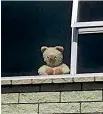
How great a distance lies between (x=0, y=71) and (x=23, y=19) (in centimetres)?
59

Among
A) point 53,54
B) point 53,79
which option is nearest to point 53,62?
point 53,54

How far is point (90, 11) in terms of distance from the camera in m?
7.88

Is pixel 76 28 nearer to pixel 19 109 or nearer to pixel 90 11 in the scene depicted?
pixel 90 11

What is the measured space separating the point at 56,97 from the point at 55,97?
0.01 m

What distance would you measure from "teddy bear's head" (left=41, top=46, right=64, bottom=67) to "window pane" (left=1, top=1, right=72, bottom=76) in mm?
53

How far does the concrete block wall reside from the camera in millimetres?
7758

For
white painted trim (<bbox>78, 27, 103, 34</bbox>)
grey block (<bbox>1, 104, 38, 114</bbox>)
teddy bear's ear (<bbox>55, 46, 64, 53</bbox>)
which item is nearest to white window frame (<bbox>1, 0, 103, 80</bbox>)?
white painted trim (<bbox>78, 27, 103, 34</bbox>)

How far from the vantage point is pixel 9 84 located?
7750 mm

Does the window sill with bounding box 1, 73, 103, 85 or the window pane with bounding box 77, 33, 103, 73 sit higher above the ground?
the window pane with bounding box 77, 33, 103, 73

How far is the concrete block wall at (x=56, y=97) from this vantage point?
7.76 meters

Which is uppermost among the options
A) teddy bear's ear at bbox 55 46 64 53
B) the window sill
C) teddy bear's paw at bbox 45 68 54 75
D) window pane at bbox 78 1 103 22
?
window pane at bbox 78 1 103 22

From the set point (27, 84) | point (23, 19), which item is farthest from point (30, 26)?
point (27, 84)

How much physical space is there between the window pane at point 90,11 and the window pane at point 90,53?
0.57ft

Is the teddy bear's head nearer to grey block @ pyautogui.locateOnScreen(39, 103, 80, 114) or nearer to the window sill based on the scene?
the window sill
